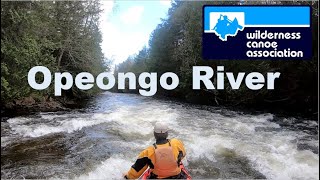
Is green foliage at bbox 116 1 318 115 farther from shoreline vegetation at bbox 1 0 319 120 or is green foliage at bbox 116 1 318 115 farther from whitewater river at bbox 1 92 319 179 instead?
whitewater river at bbox 1 92 319 179

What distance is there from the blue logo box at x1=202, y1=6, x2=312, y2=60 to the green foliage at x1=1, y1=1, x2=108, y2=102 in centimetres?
227

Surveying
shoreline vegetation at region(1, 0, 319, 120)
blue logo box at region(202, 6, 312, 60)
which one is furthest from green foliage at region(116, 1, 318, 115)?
blue logo box at region(202, 6, 312, 60)

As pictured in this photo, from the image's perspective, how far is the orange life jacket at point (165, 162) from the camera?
2539mm

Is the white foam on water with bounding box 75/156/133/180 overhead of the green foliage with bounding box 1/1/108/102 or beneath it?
beneath

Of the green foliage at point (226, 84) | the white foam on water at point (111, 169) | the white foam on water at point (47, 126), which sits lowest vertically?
the white foam on water at point (111, 169)

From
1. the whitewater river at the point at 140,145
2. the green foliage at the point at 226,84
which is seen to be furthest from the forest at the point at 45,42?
the green foliage at the point at 226,84

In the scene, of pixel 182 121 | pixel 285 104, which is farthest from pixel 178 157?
pixel 285 104

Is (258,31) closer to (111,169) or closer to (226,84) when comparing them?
(111,169)

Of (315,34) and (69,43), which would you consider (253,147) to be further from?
(69,43)

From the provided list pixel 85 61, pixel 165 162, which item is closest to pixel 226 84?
pixel 85 61

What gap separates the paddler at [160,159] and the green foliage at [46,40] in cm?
214

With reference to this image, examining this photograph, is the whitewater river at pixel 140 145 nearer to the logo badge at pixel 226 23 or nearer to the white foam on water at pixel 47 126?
the white foam on water at pixel 47 126

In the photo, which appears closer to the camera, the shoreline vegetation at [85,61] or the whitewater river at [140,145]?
the whitewater river at [140,145]

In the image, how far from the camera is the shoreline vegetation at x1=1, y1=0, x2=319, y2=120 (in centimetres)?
419
